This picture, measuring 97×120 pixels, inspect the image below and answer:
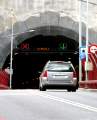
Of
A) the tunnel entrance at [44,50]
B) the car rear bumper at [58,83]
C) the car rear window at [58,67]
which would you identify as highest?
the tunnel entrance at [44,50]

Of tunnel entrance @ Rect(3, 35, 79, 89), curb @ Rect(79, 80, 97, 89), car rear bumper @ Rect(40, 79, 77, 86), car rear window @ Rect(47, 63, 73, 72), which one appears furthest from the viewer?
tunnel entrance @ Rect(3, 35, 79, 89)

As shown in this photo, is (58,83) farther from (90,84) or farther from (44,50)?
(44,50)

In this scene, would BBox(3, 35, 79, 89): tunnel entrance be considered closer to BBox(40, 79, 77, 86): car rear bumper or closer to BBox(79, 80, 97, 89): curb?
BBox(79, 80, 97, 89): curb

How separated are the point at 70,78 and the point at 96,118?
21.4m

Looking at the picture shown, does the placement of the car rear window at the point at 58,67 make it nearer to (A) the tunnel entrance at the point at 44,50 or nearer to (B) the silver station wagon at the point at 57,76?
(B) the silver station wagon at the point at 57,76

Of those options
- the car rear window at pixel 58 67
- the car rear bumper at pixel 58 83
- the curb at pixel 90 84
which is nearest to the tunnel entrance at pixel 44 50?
the curb at pixel 90 84

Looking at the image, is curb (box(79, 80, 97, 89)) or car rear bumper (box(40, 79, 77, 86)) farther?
curb (box(79, 80, 97, 89))

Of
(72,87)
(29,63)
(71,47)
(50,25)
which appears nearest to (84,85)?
(72,87)

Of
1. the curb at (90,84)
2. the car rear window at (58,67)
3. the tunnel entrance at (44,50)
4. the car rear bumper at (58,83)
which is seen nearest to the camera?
the car rear bumper at (58,83)

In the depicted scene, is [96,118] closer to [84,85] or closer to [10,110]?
[10,110]

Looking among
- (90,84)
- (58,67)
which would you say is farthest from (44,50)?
(58,67)

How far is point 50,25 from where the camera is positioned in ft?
263

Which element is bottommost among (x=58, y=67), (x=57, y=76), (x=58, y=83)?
Result: (x=58, y=83)

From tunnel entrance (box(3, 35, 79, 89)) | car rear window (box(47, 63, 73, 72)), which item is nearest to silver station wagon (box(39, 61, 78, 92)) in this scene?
car rear window (box(47, 63, 73, 72))
